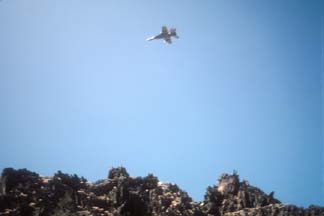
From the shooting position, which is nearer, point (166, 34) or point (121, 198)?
point (121, 198)

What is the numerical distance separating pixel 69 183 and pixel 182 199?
7.27 metres

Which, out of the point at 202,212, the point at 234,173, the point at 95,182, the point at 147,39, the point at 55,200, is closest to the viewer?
the point at 55,200

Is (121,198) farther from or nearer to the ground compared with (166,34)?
nearer to the ground

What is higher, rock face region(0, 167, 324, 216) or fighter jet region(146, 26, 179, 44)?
fighter jet region(146, 26, 179, 44)

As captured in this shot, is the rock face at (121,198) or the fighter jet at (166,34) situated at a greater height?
the fighter jet at (166,34)

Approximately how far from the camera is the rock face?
A: 16875 mm

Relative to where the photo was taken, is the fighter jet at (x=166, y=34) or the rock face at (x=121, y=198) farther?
the fighter jet at (x=166, y=34)

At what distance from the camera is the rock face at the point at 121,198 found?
16875 mm

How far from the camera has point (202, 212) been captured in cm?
1939

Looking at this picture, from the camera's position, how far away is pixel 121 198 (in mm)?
18609

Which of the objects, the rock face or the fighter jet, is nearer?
the rock face

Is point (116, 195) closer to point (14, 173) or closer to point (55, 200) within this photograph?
point (55, 200)

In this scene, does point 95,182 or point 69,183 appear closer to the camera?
point 69,183

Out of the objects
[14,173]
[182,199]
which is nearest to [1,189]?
[14,173]
